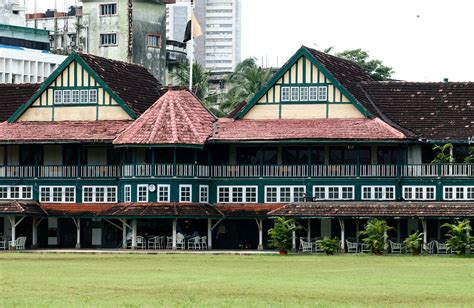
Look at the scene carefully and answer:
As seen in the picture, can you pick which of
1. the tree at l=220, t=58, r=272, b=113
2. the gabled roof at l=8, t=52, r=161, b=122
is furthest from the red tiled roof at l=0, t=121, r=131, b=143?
the tree at l=220, t=58, r=272, b=113

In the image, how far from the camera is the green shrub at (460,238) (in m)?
77.0

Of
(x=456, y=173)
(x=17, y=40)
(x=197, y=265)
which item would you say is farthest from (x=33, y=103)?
(x=17, y=40)

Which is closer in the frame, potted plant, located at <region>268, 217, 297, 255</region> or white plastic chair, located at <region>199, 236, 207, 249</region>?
potted plant, located at <region>268, 217, 297, 255</region>

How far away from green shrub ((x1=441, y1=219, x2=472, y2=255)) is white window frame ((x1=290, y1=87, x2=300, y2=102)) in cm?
1603

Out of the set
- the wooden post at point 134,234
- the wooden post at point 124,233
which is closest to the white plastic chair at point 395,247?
the wooden post at point 134,234

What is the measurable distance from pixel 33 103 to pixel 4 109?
5.40 m

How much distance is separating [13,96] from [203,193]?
56.8 ft

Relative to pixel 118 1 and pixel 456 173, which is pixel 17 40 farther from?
pixel 456 173

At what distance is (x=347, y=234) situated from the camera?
87.1m

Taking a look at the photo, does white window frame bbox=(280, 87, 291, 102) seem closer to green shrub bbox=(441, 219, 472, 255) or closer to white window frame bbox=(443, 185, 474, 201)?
white window frame bbox=(443, 185, 474, 201)

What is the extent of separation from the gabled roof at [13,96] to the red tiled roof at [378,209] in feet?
73.1

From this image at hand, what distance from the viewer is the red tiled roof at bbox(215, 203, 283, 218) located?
88750mm

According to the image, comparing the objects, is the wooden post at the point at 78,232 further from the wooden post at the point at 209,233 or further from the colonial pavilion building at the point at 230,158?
the wooden post at the point at 209,233

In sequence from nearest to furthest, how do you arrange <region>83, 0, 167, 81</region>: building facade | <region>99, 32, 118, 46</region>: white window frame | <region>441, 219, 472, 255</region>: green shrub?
<region>441, 219, 472, 255</region>: green shrub → <region>83, 0, 167, 81</region>: building facade → <region>99, 32, 118, 46</region>: white window frame
